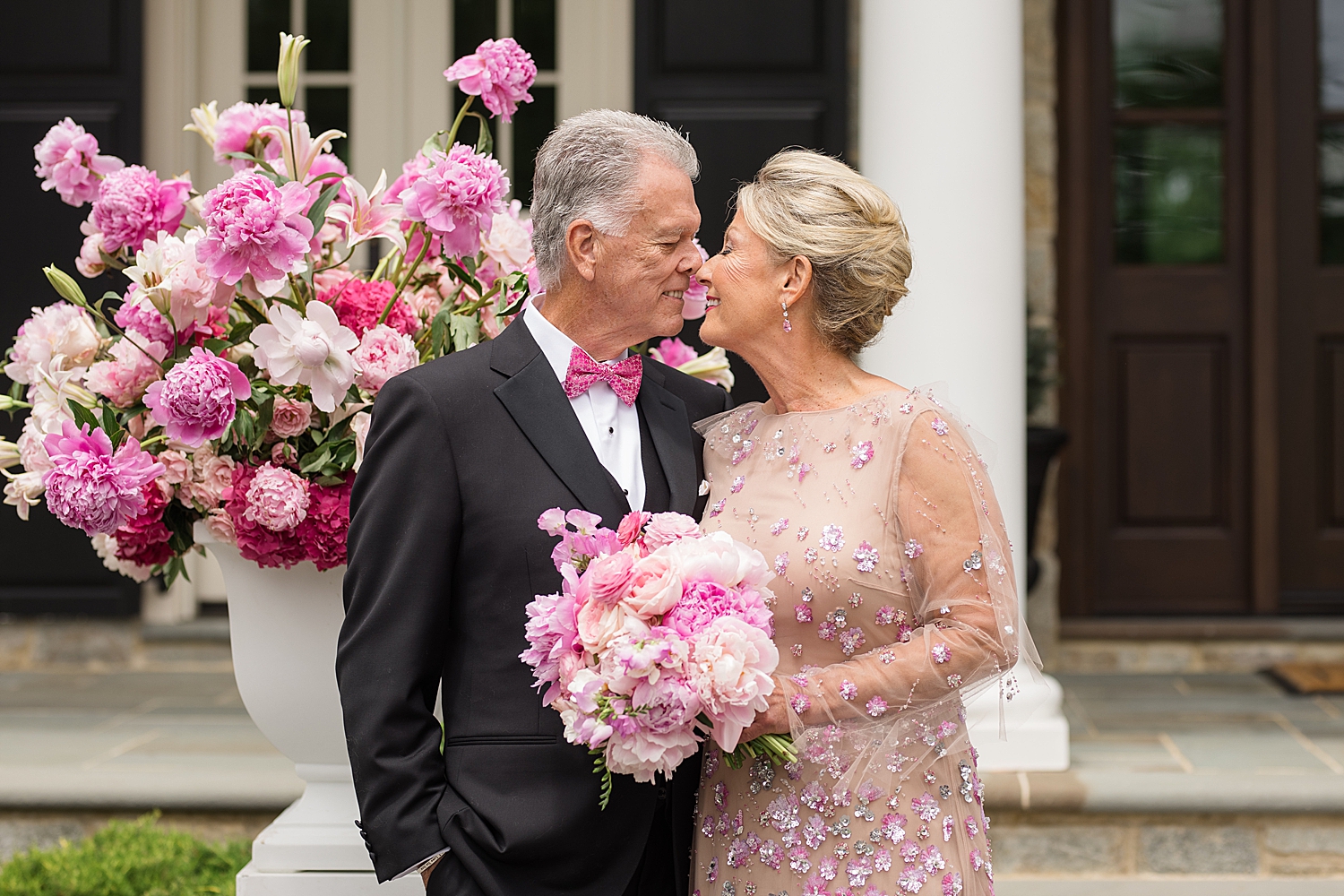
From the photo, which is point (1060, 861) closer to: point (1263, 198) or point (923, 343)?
Answer: point (923, 343)

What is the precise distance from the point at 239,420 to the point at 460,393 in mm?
434

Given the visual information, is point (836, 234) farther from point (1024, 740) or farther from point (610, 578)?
point (1024, 740)

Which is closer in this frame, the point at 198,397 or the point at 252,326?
the point at 198,397

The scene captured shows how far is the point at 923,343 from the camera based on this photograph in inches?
156

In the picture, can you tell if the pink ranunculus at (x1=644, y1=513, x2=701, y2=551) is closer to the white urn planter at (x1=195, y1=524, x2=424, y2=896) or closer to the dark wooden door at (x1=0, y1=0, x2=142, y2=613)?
the white urn planter at (x1=195, y1=524, x2=424, y2=896)

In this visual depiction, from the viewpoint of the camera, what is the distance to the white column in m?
Answer: 3.95

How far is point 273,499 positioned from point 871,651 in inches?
38.7


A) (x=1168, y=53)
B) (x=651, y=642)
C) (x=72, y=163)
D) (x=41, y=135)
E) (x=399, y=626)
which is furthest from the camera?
(x=1168, y=53)

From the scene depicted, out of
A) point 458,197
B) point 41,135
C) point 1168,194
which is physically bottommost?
point 458,197

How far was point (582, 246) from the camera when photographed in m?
2.04

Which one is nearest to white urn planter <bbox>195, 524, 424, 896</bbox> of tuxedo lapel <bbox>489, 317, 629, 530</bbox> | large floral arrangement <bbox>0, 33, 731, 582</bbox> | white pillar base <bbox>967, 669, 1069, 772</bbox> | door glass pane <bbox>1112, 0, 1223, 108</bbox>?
large floral arrangement <bbox>0, 33, 731, 582</bbox>

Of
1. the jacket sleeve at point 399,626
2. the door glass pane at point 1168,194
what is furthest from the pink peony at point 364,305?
the door glass pane at point 1168,194

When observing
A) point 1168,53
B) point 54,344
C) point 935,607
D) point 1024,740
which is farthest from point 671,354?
point 1168,53

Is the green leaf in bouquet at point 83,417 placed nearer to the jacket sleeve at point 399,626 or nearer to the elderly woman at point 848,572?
the jacket sleeve at point 399,626
